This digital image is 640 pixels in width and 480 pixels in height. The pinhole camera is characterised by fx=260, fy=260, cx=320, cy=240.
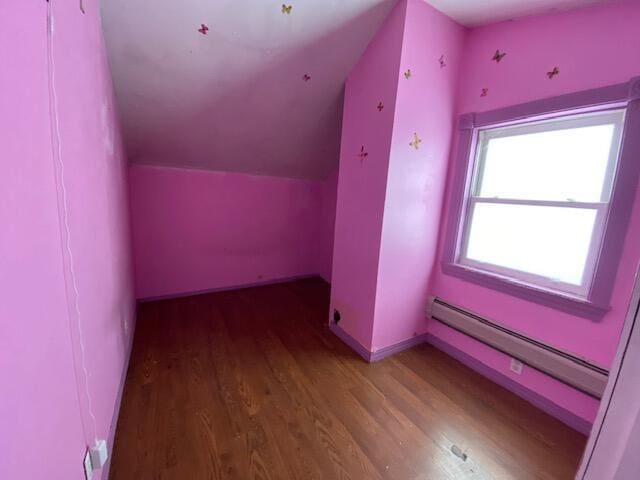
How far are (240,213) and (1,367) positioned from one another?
2.91 meters

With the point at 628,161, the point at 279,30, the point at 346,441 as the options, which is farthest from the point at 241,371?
the point at 628,161

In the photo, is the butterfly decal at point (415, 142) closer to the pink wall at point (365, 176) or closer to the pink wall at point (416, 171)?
the pink wall at point (416, 171)

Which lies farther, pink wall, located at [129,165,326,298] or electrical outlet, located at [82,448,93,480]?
pink wall, located at [129,165,326,298]

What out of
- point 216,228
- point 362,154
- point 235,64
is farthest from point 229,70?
point 216,228

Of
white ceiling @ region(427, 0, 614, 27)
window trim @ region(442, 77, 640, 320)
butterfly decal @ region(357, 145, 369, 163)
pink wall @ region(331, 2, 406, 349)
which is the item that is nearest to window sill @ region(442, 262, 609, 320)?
window trim @ region(442, 77, 640, 320)

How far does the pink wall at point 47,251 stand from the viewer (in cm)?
52

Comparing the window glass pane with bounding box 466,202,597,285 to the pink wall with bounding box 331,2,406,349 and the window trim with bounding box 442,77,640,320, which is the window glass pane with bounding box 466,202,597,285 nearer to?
the window trim with bounding box 442,77,640,320

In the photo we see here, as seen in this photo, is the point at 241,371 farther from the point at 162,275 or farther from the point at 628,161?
the point at 628,161

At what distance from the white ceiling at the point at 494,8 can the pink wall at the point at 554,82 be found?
0.06 metres

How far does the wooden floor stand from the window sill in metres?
0.69

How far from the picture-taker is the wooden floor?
125 cm

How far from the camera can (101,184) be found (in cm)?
133

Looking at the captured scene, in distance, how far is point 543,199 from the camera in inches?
67.2

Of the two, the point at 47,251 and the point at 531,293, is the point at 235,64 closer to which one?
the point at 47,251
